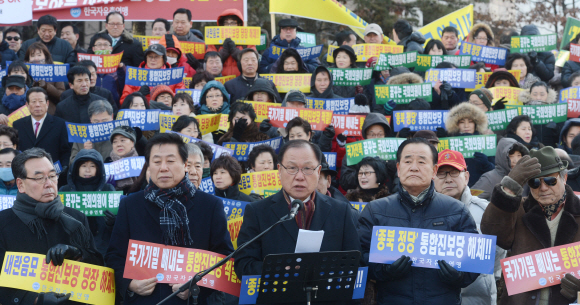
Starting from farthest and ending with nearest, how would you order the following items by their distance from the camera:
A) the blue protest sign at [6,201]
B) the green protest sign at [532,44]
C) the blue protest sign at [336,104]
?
the green protest sign at [532,44], the blue protest sign at [336,104], the blue protest sign at [6,201]

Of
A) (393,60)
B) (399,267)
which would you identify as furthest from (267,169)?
(393,60)

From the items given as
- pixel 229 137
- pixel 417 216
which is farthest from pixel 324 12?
pixel 417 216

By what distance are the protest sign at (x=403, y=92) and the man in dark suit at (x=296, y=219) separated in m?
5.78

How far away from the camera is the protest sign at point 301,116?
9250 millimetres

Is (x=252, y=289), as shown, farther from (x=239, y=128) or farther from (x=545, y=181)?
(x=239, y=128)

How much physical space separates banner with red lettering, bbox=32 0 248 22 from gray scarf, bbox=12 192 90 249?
10.5 meters

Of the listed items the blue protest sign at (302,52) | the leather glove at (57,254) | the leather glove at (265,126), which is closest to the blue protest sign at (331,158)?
the leather glove at (265,126)

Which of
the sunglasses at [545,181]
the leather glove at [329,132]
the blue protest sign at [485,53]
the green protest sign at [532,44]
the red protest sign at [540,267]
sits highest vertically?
the green protest sign at [532,44]

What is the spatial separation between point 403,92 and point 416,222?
19.0 feet

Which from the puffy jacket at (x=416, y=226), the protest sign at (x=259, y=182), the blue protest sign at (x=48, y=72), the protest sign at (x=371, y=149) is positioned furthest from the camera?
the blue protest sign at (x=48, y=72)

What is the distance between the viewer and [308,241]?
437 centimetres

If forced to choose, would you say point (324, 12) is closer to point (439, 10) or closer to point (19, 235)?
point (439, 10)

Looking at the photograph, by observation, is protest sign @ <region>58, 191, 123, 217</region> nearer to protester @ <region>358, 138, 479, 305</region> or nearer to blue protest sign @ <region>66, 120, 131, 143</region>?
blue protest sign @ <region>66, 120, 131, 143</region>

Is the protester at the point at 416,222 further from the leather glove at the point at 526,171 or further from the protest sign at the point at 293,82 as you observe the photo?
the protest sign at the point at 293,82
